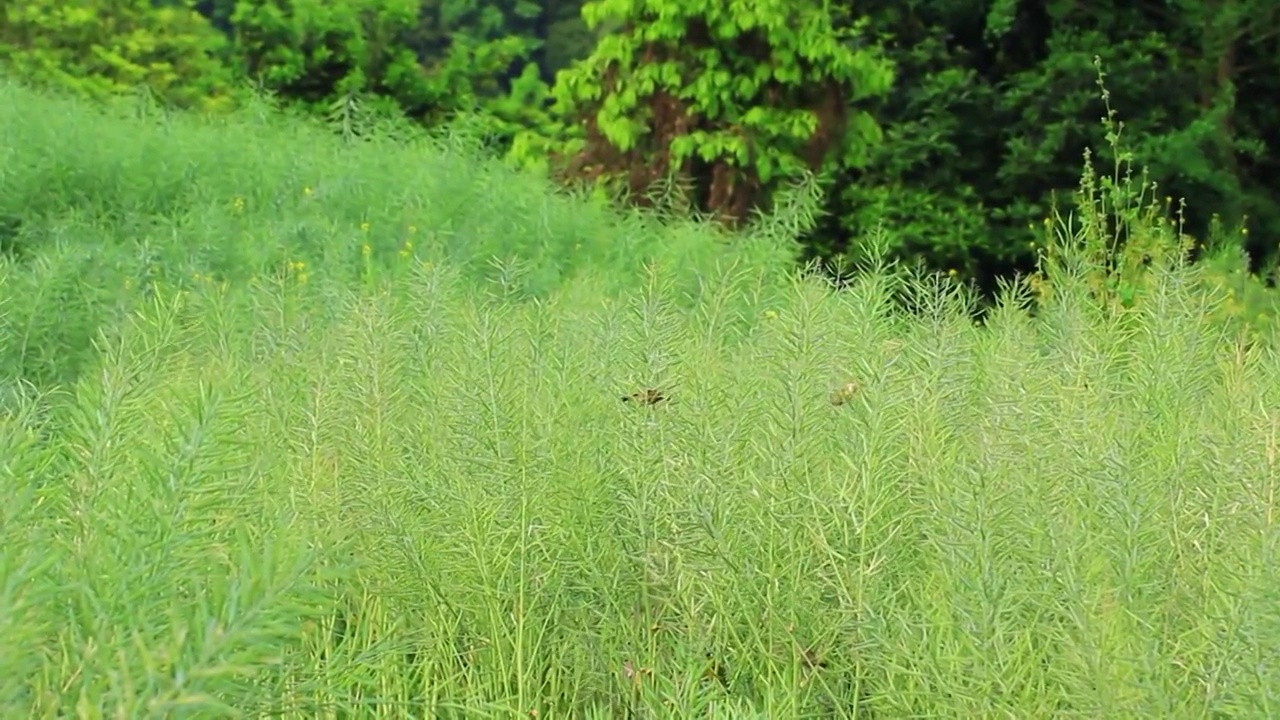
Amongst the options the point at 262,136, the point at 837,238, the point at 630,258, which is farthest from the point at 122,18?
the point at 630,258

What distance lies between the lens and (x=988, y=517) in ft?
7.44

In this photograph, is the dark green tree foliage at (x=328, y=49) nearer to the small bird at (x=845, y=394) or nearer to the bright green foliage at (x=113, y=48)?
the bright green foliage at (x=113, y=48)

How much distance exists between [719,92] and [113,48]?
21.7 ft

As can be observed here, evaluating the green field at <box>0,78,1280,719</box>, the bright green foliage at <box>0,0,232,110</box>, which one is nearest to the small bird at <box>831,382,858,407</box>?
the green field at <box>0,78,1280,719</box>

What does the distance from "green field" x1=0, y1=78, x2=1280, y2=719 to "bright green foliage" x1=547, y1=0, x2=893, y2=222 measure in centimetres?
698

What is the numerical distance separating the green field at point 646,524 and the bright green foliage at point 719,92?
275 inches

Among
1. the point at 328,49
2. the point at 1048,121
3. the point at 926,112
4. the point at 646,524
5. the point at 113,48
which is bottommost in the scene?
the point at 113,48

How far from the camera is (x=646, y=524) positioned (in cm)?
263

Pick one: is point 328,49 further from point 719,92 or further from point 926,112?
point 926,112

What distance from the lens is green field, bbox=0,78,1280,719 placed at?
175 cm

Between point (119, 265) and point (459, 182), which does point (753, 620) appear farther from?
point (459, 182)

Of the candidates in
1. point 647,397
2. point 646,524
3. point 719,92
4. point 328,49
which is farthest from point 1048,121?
point 646,524

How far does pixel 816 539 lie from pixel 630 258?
578 centimetres

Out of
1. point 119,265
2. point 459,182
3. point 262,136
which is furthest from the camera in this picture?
Answer: point 262,136
